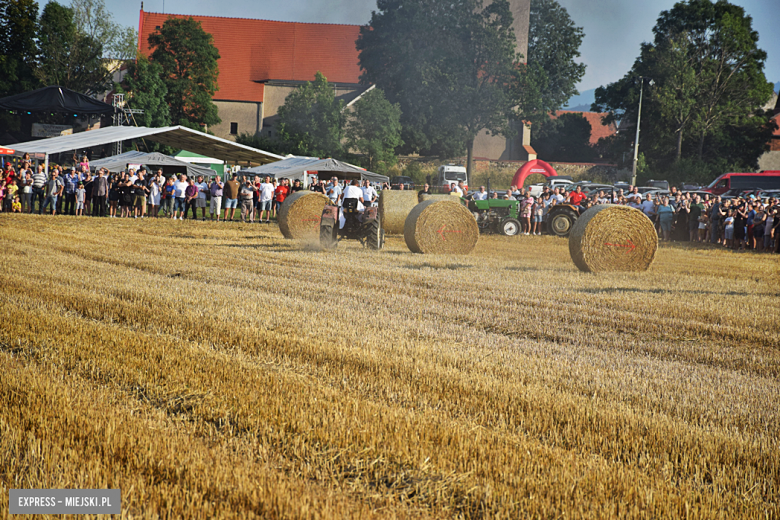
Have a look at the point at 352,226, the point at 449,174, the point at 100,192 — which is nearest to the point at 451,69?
the point at 449,174

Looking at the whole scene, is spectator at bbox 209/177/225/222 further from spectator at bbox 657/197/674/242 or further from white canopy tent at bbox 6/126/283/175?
spectator at bbox 657/197/674/242

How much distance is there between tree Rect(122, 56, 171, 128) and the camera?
53.2 meters

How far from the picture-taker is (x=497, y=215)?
24594mm

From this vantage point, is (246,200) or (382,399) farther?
(246,200)

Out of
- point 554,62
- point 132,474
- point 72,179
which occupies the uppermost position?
point 554,62

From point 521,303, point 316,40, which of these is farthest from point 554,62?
point 521,303

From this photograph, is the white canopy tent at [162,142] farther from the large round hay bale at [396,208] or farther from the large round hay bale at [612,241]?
Result: the large round hay bale at [612,241]

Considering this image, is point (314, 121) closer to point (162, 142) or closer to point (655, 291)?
point (162, 142)

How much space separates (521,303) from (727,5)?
54607 millimetres

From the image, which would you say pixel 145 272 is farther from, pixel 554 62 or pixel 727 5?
pixel 554 62

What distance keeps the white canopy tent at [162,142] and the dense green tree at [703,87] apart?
1221 inches

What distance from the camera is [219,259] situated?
12070 millimetres

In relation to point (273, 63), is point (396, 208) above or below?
below

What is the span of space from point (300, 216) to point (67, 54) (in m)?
56.4
